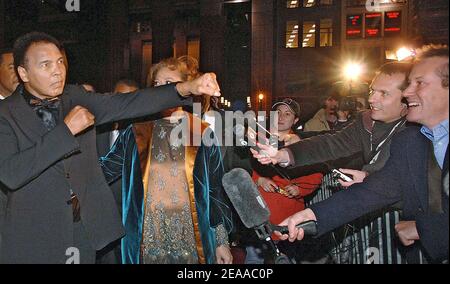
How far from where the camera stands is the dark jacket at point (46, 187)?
2.21 metres

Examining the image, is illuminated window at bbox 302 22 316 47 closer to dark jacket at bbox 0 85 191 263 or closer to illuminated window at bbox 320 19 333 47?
illuminated window at bbox 320 19 333 47

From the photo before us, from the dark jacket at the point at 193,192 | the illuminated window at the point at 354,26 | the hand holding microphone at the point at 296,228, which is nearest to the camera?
the hand holding microphone at the point at 296,228

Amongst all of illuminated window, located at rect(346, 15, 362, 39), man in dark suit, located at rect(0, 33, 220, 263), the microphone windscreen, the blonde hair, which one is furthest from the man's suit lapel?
illuminated window, located at rect(346, 15, 362, 39)

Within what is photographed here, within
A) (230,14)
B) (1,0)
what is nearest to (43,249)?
(1,0)

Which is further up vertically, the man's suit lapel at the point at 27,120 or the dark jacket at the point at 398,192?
the man's suit lapel at the point at 27,120

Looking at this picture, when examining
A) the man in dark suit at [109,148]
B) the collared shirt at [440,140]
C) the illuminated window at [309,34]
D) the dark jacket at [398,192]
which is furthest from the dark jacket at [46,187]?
the illuminated window at [309,34]

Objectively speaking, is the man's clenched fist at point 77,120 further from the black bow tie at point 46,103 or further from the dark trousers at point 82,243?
the dark trousers at point 82,243

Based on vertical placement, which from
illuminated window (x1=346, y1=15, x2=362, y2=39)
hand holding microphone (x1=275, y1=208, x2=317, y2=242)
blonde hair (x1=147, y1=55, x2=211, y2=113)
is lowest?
hand holding microphone (x1=275, y1=208, x2=317, y2=242)

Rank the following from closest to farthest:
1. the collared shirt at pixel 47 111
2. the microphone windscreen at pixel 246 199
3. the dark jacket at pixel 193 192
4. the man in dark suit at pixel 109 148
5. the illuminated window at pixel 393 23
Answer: the microphone windscreen at pixel 246 199 < the collared shirt at pixel 47 111 < the dark jacket at pixel 193 192 < the man in dark suit at pixel 109 148 < the illuminated window at pixel 393 23

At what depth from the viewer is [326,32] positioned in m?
28.9

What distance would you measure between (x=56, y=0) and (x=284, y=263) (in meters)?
5.90

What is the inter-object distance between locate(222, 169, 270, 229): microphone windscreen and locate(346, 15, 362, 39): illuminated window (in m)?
29.1

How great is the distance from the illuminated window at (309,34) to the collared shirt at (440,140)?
27941 mm

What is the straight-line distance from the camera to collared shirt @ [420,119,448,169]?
2066 millimetres
